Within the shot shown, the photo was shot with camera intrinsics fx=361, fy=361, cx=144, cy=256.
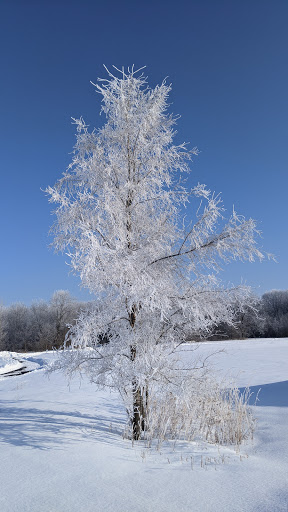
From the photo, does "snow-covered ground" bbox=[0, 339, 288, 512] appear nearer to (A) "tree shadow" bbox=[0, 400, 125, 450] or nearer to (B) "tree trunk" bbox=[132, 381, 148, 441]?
(A) "tree shadow" bbox=[0, 400, 125, 450]

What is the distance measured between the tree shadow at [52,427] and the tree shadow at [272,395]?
3.38 metres

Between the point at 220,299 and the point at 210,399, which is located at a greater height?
the point at 220,299

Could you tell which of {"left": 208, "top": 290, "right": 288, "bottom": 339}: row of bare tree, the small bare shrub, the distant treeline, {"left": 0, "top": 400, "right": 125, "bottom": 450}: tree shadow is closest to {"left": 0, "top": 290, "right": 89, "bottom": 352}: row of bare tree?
the distant treeline

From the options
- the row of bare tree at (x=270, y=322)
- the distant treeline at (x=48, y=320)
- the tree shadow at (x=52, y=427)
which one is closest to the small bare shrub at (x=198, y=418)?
the tree shadow at (x=52, y=427)

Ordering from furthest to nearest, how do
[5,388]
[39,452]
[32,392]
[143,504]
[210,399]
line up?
[5,388]
[32,392]
[210,399]
[39,452]
[143,504]

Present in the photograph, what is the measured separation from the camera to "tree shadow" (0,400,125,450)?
4883 millimetres

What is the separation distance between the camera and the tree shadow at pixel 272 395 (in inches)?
334

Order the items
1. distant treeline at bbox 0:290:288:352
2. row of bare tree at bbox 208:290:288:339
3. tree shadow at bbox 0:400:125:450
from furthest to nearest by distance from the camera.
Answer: distant treeline at bbox 0:290:288:352 < row of bare tree at bbox 208:290:288:339 < tree shadow at bbox 0:400:125:450

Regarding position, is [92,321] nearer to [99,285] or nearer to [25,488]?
[99,285]

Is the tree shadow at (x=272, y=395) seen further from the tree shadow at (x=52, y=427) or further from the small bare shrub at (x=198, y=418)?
the tree shadow at (x=52, y=427)

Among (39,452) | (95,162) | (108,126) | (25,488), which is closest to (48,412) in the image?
(39,452)

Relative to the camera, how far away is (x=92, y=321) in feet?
17.2

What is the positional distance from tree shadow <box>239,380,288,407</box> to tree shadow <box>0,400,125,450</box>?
133 inches

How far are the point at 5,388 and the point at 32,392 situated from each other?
7.69ft
